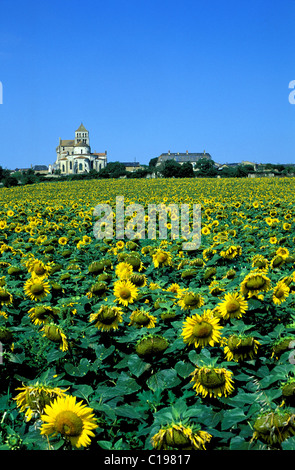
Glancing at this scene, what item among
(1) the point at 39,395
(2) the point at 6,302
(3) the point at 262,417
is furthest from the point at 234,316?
(2) the point at 6,302

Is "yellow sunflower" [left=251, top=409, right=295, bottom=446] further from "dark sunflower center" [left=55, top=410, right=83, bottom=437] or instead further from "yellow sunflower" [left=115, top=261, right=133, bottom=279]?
"yellow sunflower" [left=115, top=261, right=133, bottom=279]

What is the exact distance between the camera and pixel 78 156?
405 ft

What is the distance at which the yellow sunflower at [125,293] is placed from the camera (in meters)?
2.82

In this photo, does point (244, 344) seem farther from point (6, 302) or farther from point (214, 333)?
point (6, 302)

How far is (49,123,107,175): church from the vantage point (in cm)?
12229

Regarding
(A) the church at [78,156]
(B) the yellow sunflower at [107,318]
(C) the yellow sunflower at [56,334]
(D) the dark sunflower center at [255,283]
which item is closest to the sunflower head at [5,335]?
(C) the yellow sunflower at [56,334]

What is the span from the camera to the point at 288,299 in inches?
118

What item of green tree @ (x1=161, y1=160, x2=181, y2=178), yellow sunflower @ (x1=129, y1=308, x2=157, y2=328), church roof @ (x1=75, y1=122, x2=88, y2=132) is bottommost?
yellow sunflower @ (x1=129, y1=308, x2=157, y2=328)

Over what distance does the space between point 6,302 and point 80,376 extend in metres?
1.18

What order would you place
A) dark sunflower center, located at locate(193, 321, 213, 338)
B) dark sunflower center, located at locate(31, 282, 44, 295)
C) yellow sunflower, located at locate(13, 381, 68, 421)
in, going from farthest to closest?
dark sunflower center, located at locate(31, 282, 44, 295), dark sunflower center, located at locate(193, 321, 213, 338), yellow sunflower, located at locate(13, 381, 68, 421)

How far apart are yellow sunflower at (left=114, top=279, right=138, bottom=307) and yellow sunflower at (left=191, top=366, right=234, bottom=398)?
96 cm

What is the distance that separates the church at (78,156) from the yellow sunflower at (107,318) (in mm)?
107550

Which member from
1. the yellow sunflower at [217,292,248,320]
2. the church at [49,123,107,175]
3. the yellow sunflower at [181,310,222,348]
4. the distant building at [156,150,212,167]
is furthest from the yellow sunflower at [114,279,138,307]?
the distant building at [156,150,212,167]

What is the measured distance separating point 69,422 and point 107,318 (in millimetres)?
867
